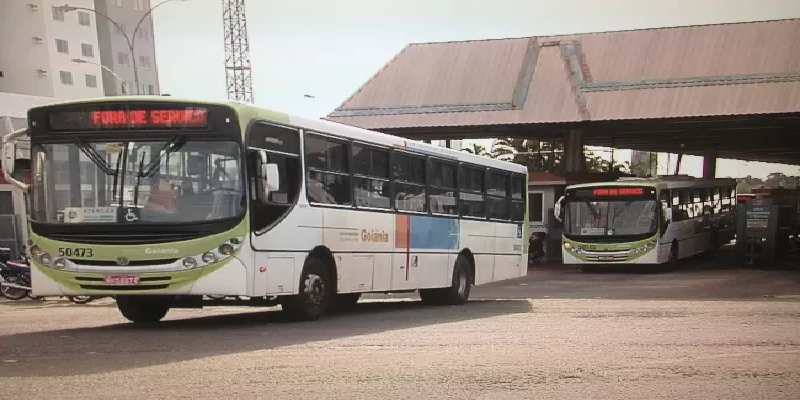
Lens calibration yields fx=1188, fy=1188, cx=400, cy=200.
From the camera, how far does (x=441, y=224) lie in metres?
20.6

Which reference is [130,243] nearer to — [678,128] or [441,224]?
[441,224]

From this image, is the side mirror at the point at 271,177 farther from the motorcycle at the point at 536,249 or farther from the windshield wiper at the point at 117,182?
the motorcycle at the point at 536,249

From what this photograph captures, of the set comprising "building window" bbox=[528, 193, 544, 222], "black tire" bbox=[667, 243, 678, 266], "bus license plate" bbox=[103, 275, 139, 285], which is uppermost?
"bus license plate" bbox=[103, 275, 139, 285]

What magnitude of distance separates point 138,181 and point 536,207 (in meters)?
34.2

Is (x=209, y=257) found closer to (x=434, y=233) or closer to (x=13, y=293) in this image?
(x=434, y=233)

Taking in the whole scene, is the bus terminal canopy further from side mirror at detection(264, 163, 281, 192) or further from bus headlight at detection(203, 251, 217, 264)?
bus headlight at detection(203, 251, 217, 264)

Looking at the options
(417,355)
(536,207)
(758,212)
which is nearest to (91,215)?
(417,355)

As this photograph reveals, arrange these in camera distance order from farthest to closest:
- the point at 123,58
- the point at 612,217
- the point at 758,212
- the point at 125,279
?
the point at 123,58, the point at 758,212, the point at 612,217, the point at 125,279

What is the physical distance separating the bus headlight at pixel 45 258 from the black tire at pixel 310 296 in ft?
9.98

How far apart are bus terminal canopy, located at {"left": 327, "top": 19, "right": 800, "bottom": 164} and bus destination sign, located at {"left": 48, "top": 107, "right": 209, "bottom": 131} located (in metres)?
27.9

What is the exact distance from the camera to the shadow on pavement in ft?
34.8

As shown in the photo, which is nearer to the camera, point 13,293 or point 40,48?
point 13,293

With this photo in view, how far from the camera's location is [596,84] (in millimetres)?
42094

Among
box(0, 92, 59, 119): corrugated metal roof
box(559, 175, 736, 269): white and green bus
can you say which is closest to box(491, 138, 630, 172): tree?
box(559, 175, 736, 269): white and green bus
